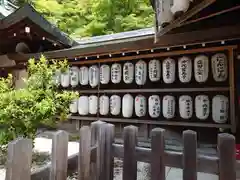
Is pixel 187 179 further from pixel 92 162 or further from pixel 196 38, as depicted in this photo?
pixel 196 38

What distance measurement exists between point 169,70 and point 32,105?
380 centimetres

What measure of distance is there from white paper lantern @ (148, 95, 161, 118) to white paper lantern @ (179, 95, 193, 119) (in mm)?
601

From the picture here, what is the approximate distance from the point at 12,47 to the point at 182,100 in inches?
256

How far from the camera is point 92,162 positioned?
2082mm

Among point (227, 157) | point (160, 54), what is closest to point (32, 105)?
point (227, 157)

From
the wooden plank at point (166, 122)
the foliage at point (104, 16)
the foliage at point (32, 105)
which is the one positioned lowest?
the wooden plank at point (166, 122)

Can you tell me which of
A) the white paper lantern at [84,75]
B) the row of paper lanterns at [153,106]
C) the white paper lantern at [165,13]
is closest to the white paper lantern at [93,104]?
the row of paper lanterns at [153,106]

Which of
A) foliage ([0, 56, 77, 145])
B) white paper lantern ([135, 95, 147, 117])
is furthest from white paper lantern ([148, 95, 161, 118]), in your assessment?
foliage ([0, 56, 77, 145])

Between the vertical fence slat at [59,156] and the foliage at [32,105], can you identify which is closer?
the vertical fence slat at [59,156]

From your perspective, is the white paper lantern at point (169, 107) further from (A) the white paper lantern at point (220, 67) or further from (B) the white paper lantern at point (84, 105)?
(B) the white paper lantern at point (84, 105)

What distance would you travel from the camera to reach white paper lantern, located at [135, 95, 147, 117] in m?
6.14

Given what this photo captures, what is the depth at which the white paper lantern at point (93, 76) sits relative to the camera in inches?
272

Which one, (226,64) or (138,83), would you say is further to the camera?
(138,83)

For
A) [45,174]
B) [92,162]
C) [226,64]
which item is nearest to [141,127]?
[226,64]
